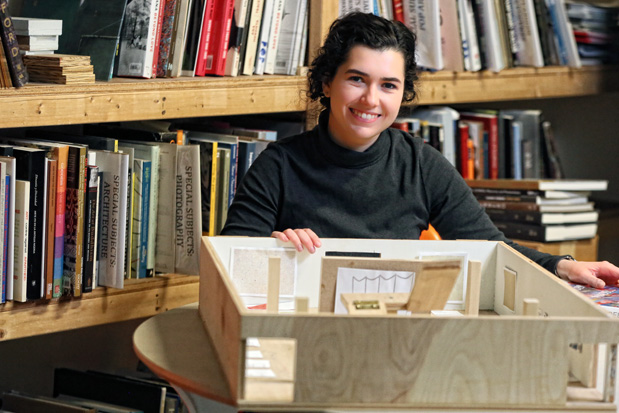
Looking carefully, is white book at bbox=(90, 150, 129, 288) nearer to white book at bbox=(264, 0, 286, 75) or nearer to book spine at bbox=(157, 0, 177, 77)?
book spine at bbox=(157, 0, 177, 77)

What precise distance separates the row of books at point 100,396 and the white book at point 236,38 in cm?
74

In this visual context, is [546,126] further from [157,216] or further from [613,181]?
[157,216]

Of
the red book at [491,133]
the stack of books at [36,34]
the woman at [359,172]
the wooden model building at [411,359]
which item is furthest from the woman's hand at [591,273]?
the red book at [491,133]

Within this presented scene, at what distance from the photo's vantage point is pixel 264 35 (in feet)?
6.72

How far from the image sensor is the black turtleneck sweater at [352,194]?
1683 millimetres

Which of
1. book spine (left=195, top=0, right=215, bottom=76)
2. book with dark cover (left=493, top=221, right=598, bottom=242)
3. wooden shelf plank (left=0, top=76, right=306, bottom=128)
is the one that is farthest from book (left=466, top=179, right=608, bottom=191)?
book spine (left=195, top=0, right=215, bottom=76)

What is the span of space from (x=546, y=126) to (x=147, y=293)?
5.04ft

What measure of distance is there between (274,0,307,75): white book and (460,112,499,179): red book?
0.81 meters

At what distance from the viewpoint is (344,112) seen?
5.46 ft

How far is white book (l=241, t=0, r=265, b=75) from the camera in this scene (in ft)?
6.58

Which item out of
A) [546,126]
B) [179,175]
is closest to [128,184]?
[179,175]

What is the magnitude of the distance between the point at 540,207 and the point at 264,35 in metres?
1.00

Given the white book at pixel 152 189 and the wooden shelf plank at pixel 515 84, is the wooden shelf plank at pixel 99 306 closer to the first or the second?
the white book at pixel 152 189

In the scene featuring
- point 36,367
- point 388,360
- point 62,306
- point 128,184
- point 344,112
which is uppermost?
point 344,112
